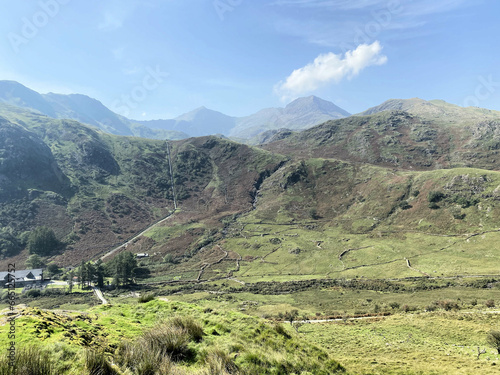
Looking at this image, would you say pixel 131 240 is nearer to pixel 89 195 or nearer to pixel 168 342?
pixel 89 195

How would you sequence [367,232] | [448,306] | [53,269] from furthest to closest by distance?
[367,232]
[53,269]
[448,306]

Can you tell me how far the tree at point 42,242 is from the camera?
347 ft

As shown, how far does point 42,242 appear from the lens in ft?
352

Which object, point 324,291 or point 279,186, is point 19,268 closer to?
point 324,291

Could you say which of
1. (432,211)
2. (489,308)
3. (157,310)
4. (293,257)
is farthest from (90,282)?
(432,211)

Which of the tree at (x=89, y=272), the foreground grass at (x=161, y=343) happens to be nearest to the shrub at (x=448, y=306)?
the foreground grass at (x=161, y=343)

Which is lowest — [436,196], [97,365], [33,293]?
[33,293]

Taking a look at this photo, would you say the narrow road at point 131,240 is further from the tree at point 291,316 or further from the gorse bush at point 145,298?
the gorse bush at point 145,298

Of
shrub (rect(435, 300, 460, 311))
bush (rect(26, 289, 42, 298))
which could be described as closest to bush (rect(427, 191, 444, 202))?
shrub (rect(435, 300, 460, 311))

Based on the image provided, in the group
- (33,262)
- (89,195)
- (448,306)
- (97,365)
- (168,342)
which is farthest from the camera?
(89,195)

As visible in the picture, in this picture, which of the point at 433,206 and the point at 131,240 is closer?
the point at 433,206

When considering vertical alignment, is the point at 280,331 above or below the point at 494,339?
above

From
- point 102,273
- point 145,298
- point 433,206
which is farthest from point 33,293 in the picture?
point 433,206

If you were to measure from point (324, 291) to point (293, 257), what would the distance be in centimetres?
3115
